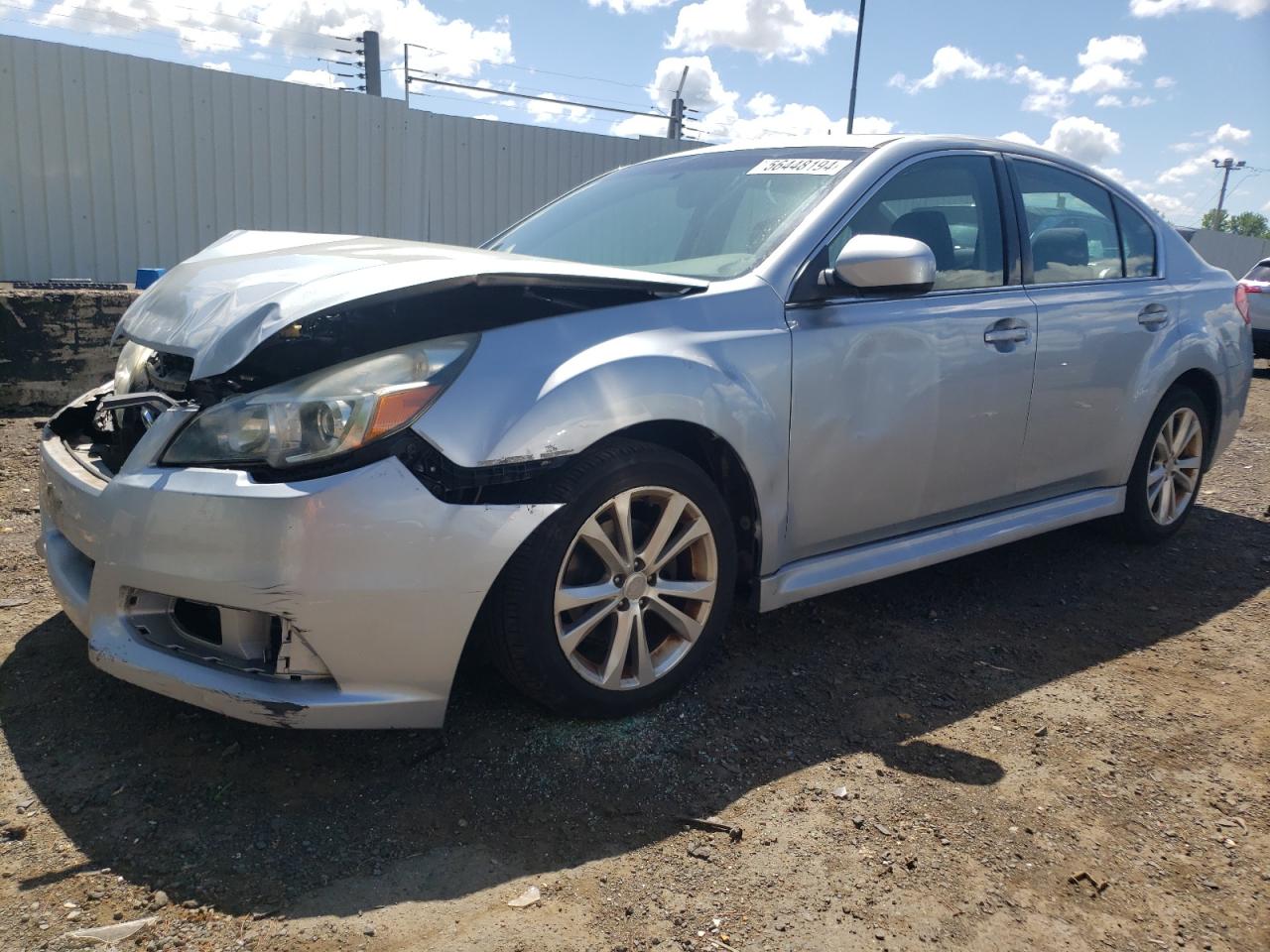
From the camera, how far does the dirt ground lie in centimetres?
203

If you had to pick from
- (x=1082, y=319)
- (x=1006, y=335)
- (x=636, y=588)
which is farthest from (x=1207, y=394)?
(x=636, y=588)

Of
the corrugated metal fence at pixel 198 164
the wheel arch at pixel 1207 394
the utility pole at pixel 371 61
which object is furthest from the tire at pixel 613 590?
the utility pole at pixel 371 61

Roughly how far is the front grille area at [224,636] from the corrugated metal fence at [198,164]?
24.8ft

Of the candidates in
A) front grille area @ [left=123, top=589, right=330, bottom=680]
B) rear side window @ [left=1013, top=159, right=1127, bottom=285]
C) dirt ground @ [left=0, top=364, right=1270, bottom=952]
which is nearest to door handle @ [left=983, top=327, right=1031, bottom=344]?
rear side window @ [left=1013, top=159, right=1127, bottom=285]

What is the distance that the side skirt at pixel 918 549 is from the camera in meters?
3.07

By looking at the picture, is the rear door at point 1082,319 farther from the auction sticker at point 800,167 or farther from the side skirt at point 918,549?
the auction sticker at point 800,167

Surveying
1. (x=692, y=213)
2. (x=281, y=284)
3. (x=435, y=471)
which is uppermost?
(x=692, y=213)

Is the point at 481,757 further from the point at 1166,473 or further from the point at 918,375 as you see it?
the point at 1166,473

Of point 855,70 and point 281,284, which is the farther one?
point 855,70

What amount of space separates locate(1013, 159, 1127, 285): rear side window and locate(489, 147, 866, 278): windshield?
0.92m

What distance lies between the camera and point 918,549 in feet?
11.2

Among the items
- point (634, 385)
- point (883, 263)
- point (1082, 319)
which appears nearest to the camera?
point (634, 385)

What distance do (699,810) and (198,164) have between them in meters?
8.91

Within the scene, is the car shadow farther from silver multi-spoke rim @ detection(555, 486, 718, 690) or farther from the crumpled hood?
the crumpled hood
